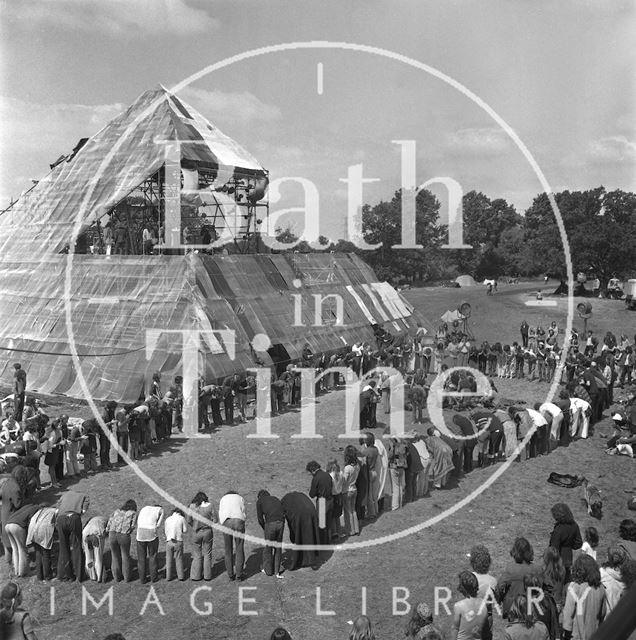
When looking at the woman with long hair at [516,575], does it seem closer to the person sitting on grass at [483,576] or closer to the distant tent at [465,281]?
the person sitting on grass at [483,576]

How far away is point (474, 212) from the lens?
101 metres

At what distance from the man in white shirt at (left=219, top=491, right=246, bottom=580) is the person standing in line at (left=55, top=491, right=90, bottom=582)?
7.71 ft

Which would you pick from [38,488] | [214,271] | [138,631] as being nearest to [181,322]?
[214,271]

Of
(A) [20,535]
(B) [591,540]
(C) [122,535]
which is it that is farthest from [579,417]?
(A) [20,535]

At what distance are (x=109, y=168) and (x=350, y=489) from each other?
2171 centimetres

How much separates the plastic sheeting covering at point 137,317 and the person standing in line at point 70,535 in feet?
36.3

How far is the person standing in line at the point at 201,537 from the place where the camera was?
1040cm

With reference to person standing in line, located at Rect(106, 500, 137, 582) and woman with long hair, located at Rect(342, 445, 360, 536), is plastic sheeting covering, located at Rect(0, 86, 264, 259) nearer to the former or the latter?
woman with long hair, located at Rect(342, 445, 360, 536)

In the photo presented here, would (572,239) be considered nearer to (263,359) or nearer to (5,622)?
(263,359)

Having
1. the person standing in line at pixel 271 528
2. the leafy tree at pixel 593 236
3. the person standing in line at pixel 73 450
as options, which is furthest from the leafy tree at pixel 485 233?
the person standing in line at pixel 271 528

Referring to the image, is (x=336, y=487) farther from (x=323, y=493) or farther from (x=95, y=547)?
(x=95, y=547)

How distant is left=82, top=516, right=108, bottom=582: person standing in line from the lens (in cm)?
1039

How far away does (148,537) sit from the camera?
404 inches

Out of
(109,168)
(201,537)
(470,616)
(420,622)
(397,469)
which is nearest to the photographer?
(420,622)
